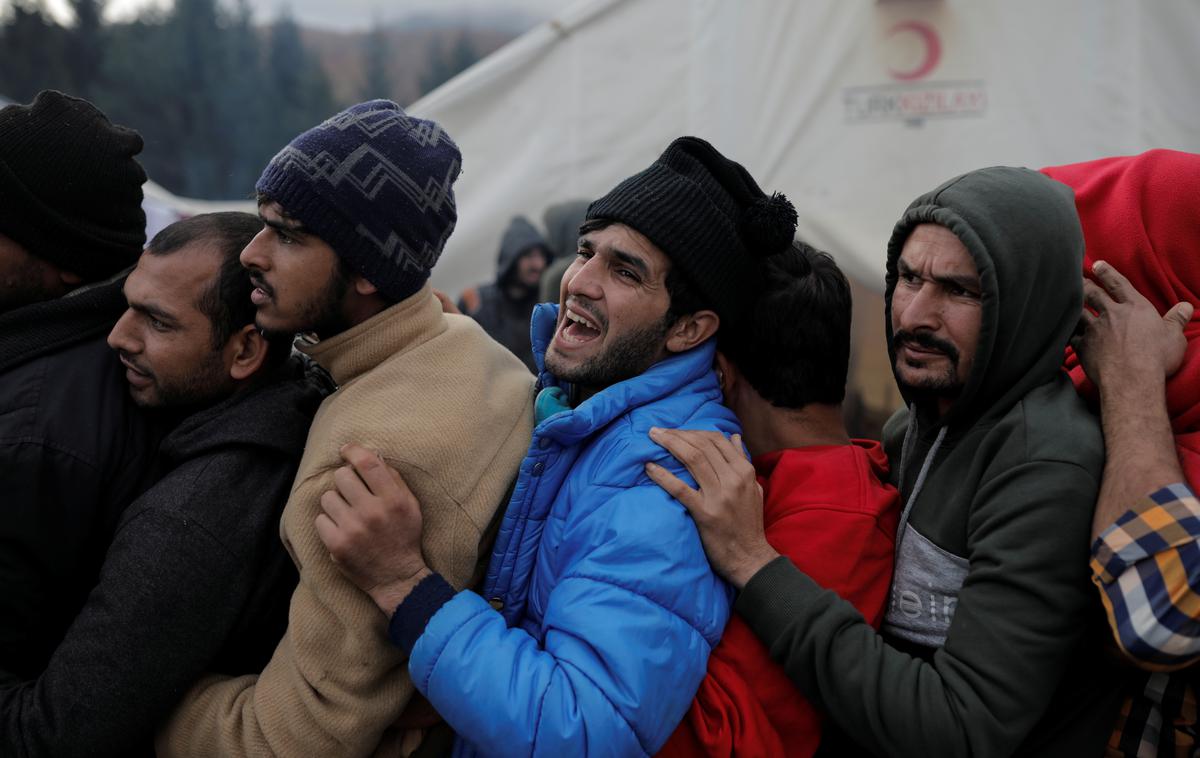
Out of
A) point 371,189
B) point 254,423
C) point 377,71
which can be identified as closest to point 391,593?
point 254,423

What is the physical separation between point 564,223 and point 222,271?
3294mm

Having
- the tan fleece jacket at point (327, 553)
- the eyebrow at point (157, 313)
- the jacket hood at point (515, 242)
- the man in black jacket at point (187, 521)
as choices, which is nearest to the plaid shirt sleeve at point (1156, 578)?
the tan fleece jacket at point (327, 553)

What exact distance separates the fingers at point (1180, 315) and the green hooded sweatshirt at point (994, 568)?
186 millimetres


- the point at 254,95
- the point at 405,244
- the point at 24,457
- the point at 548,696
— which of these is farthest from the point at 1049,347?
the point at 254,95

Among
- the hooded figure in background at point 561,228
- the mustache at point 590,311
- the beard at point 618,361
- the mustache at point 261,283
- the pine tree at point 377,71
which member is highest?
the mustache at point 590,311

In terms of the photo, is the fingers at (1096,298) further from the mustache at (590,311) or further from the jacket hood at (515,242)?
the jacket hood at (515,242)

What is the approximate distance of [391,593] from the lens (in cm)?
174

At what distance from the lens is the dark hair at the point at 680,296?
6.82 feet

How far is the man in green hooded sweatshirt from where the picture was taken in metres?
1.63

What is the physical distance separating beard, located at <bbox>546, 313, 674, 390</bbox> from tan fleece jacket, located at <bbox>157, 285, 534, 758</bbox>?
0.17 metres

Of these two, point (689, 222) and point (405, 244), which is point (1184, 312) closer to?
point (689, 222)

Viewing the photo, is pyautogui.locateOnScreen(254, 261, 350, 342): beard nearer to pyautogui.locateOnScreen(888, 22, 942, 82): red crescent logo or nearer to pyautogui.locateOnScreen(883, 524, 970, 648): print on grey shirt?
pyautogui.locateOnScreen(883, 524, 970, 648): print on grey shirt

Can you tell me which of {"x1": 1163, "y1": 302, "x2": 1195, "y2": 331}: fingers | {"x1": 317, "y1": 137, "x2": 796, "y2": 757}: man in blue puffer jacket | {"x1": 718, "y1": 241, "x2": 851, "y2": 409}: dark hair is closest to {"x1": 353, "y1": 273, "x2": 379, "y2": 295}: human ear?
{"x1": 317, "y1": 137, "x2": 796, "y2": 757}: man in blue puffer jacket

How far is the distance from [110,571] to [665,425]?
1162mm
